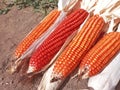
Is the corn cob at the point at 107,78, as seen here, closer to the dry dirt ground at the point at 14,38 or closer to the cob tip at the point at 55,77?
the dry dirt ground at the point at 14,38

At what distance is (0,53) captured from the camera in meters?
4.04

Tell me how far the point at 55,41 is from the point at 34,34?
0.76 ft

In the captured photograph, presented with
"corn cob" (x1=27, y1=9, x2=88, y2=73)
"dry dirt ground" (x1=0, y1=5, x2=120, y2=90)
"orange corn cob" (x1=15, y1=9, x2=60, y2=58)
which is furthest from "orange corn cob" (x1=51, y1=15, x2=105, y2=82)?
"orange corn cob" (x1=15, y1=9, x2=60, y2=58)

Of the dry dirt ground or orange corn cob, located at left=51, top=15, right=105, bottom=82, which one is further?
the dry dirt ground

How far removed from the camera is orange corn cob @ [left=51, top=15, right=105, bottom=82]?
A: 3.51 m

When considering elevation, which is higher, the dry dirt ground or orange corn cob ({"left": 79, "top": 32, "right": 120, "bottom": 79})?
orange corn cob ({"left": 79, "top": 32, "right": 120, "bottom": 79})

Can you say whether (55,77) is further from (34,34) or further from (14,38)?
(14,38)

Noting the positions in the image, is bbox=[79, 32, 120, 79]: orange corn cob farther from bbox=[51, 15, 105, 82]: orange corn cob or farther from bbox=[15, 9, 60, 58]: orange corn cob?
bbox=[15, 9, 60, 58]: orange corn cob

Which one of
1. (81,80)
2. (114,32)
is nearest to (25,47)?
(81,80)

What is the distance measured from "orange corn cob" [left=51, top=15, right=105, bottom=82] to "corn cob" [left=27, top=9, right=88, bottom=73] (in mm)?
123

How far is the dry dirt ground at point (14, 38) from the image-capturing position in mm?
3738

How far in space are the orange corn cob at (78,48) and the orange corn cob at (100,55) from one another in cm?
7

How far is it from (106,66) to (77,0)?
0.91 m

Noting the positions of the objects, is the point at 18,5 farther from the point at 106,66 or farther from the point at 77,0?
the point at 106,66
